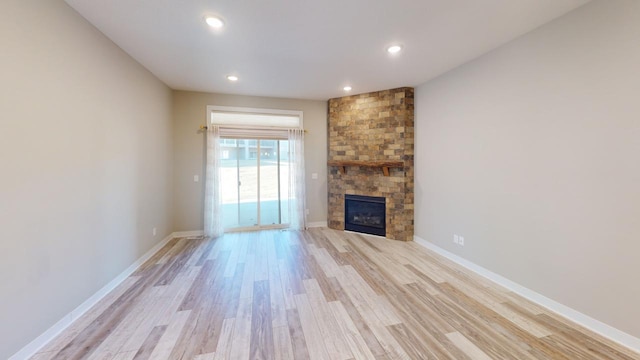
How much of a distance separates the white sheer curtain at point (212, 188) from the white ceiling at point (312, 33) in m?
1.17

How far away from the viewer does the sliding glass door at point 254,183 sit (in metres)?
4.88

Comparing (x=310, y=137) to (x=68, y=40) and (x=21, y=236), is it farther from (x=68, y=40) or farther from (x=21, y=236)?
(x=21, y=236)

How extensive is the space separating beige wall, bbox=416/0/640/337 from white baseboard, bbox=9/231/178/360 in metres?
4.29

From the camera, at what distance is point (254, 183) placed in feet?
16.5

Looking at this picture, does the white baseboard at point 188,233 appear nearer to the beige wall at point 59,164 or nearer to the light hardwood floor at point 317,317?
the light hardwood floor at point 317,317

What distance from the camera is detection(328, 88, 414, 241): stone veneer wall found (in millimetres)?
4309

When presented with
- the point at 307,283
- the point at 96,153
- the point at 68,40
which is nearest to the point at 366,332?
the point at 307,283

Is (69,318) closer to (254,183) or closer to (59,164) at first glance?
(59,164)

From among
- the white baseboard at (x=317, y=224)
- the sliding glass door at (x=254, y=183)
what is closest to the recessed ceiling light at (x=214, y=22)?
the sliding glass door at (x=254, y=183)

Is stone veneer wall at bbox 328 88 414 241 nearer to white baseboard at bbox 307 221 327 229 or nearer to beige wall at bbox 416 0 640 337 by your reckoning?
white baseboard at bbox 307 221 327 229

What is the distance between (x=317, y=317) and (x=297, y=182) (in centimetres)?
309

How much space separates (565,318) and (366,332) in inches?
72.7

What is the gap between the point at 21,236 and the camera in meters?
1.68

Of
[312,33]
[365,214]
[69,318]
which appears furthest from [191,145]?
[365,214]
